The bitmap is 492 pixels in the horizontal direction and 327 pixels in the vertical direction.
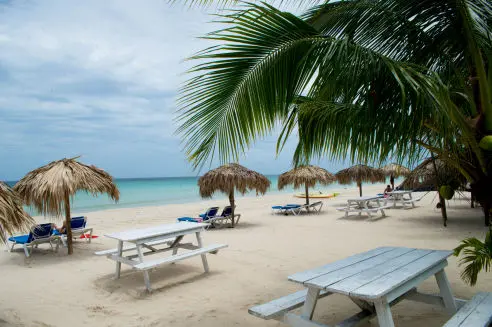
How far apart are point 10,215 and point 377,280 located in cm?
382

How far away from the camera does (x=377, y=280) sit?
2.48m

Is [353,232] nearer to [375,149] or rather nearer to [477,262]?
[477,262]

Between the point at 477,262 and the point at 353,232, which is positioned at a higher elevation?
the point at 477,262

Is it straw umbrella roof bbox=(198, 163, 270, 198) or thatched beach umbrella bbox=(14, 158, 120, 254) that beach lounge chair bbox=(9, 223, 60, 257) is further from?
straw umbrella roof bbox=(198, 163, 270, 198)

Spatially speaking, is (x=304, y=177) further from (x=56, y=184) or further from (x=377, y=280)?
(x=377, y=280)

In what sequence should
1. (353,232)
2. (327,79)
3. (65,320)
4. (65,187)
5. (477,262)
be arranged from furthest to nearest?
1. (353,232)
2. (65,187)
3. (65,320)
4. (477,262)
5. (327,79)

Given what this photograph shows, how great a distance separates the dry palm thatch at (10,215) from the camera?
3.60 m

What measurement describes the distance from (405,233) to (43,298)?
763 centimetres

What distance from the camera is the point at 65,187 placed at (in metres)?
6.71

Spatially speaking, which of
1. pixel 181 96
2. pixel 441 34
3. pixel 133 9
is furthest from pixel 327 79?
pixel 133 9

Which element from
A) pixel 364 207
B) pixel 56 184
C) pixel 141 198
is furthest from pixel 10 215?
pixel 141 198

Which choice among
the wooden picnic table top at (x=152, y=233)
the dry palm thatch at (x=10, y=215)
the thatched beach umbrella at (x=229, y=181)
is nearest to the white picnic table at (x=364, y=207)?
the thatched beach umbrella at (x=229, y=181)

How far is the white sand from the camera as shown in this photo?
3738 millimetres

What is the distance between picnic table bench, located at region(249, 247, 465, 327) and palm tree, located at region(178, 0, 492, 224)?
2.72 ft
